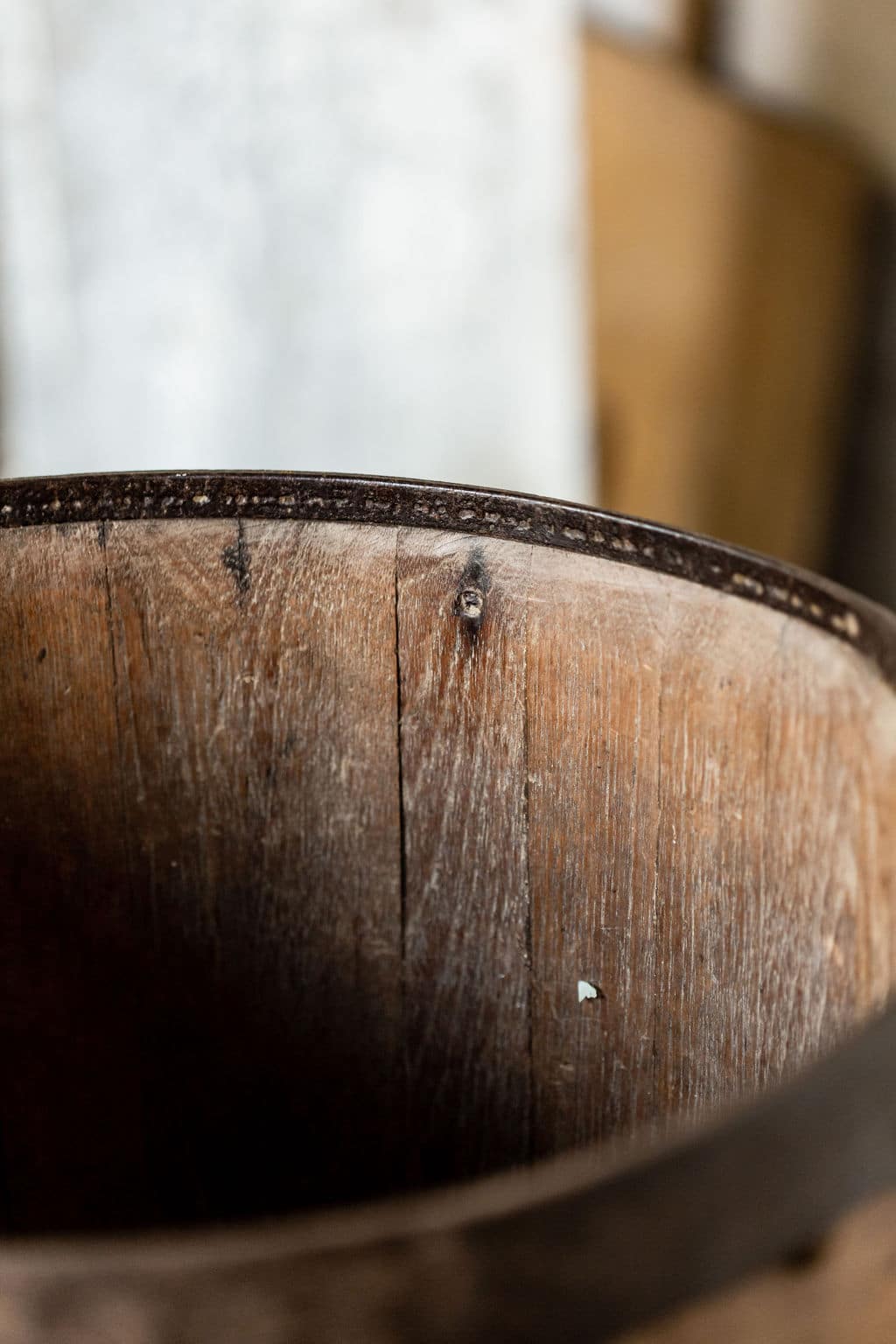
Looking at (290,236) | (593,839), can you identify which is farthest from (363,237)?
(593,839)

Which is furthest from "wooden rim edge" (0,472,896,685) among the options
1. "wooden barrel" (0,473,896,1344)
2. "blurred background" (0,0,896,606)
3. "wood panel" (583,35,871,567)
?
"wood panel" (583,35,871,567)

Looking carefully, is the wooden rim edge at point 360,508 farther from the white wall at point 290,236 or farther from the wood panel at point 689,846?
the white wall at point 290,236

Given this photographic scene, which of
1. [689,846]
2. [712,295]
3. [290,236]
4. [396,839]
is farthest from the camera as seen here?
[712,295]

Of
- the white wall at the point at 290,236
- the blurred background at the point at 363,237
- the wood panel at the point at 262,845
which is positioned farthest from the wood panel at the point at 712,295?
the wood panel at the point at 262,845

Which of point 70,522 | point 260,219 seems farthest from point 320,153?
point 70,522

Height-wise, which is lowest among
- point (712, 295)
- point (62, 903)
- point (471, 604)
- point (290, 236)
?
point (62, 903)

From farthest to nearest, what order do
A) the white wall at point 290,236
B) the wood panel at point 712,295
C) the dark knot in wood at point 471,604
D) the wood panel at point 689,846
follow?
the wood panel at point 712,295 → the white wall at point 290,236 → the dark knot in wood at point 471,604 → the wood panel at point 689,846

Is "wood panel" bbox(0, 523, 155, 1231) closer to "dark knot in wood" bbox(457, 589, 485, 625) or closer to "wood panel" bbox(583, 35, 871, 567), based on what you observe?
"dark knot in wood" bbox(457, 589, 485, 625)

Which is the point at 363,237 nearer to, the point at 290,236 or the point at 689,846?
the point at 290,236
